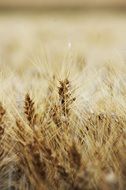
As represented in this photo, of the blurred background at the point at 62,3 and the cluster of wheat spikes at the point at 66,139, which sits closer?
the cluster of wheat spikes at the point at 66,139

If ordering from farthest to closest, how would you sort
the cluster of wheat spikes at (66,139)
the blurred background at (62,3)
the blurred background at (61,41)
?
the blurred background at (62,3) < the blurred background at (61,41) < the cluster of wheat spikes at (66,139)

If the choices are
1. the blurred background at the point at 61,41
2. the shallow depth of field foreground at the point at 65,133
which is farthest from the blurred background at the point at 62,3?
the shallow depth of field foreground at the point at 65,133

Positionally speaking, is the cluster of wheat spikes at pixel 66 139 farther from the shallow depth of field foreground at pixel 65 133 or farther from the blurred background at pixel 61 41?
the blurred background at pixel 61 41

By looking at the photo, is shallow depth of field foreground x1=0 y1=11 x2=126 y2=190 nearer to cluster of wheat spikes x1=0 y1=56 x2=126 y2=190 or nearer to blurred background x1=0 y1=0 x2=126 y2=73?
cluster of wheat spikes x1=0 y1=56 x2=126 y2=190

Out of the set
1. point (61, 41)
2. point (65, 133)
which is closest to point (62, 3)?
point (61, 41)

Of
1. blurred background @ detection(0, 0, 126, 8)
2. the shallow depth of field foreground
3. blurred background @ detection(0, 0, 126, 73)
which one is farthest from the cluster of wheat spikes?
blurred background @ detection(0, 0, 126, 8)

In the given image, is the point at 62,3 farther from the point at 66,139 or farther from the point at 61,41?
the point at 66,139

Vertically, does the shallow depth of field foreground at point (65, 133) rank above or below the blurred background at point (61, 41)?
below

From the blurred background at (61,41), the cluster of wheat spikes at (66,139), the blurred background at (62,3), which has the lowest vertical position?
the cluster of wheat spikes at (66,139)
